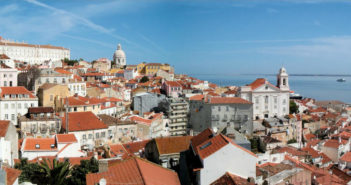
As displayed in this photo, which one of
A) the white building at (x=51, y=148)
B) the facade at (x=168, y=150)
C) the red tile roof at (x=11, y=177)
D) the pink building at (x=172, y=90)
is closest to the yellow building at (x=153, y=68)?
the pink building at (x=172, y=90)

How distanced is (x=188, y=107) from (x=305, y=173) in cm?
2335

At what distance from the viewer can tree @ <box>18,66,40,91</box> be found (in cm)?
3970

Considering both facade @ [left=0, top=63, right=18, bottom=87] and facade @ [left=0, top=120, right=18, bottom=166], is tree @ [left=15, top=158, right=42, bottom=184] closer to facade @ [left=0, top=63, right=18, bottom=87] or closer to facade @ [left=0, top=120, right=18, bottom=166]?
facade @ [left=0, top=120, right=18, bottom=166]

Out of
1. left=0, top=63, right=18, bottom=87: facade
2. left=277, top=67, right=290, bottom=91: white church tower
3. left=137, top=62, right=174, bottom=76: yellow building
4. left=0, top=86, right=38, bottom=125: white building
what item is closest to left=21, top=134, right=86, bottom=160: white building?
left=0, top=86, right=38, bottom=125: white building

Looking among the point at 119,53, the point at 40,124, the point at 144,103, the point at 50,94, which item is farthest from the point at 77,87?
the point at 119,53

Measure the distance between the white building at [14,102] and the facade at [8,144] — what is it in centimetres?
988

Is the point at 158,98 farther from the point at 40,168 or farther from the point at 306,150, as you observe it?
the point at 40,168

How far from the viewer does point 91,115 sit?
3034 centimetres

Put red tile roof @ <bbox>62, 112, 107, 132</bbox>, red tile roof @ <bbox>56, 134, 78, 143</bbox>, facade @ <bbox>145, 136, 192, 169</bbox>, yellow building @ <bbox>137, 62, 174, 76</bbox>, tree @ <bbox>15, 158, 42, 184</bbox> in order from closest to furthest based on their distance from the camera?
tree @ <bbox>15, 158, 42, 184</bbox> < facade @ <bbox>145, 136, 192, 169</bbox> < red tile roof @ <bbox>56, 134, 78, 143</bbox> < red tile roof @ <bbox>62, 112, 107, 132</bbox> < yellow building @ <bbox>137, 62, 174, 76</bbox>

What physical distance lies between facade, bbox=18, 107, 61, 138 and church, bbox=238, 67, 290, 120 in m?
26.6

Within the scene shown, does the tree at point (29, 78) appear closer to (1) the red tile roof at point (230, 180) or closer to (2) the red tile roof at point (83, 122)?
(2) the red tile roof at point (83, 122)

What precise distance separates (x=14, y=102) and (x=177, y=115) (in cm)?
1927

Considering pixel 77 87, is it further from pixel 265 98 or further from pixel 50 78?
pixel 265 98

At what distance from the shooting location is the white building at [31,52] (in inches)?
3172
